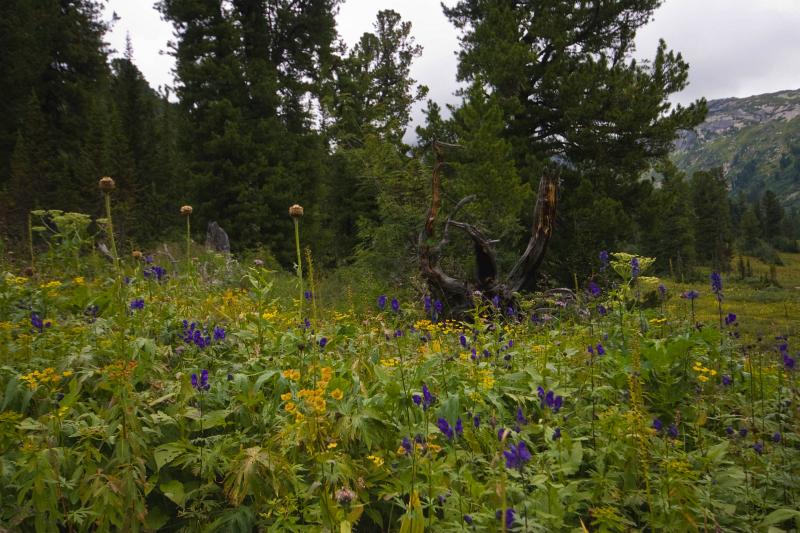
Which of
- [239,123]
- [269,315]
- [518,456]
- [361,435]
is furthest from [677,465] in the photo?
[239,123]

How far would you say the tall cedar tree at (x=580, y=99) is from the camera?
12930mm

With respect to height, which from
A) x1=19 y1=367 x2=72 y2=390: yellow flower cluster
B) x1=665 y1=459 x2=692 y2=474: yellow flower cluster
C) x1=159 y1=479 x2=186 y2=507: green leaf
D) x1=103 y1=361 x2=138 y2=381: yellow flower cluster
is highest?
x1=103 y1=361 x2=138 y2=381: yellow flower cluster

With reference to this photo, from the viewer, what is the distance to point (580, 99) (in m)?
13.3

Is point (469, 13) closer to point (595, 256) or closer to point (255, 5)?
point (255, 5)

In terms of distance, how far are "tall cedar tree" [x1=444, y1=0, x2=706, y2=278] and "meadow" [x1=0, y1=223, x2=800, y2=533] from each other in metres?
10.5

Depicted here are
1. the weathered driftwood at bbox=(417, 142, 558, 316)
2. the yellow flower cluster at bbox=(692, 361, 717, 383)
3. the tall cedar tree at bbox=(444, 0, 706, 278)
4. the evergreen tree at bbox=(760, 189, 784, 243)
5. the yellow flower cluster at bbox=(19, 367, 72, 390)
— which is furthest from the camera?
the evergreen tree at bbox=(760, 189, 784, 243)

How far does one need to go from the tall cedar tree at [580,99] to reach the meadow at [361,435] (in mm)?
10543

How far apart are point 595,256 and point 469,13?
10067mm

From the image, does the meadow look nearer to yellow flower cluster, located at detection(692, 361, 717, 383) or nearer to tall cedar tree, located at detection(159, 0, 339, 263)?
yellow flower cluster, located at detection(692, 361, 717, 383)

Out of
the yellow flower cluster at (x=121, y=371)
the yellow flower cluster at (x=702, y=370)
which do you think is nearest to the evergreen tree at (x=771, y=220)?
the yellow flower cluster at (x=702, y=370)

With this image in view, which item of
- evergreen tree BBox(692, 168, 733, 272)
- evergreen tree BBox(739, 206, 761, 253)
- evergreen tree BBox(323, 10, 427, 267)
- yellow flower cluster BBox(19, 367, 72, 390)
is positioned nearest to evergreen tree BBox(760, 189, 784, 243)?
evergreen tree BBox(739, 206, 761, 253)

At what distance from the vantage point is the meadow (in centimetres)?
172

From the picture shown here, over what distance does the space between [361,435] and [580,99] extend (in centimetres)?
1368

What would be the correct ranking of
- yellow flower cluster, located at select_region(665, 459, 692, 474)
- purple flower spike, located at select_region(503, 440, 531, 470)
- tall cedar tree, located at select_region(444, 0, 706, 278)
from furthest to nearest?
tall cedar tree, located at select_region(444, 0, 706, 278)
yellow flower cluster, located at select_region(665, 459, 692, 474)
purple flower spike, located at select_region(503, 440, 531, 470)
